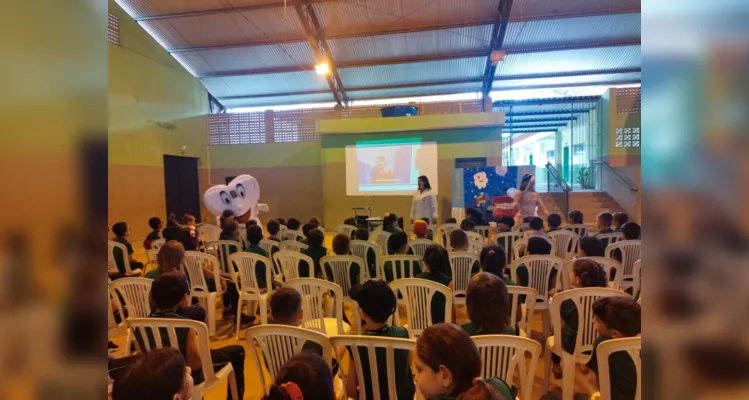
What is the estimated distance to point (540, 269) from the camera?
2.98 metres

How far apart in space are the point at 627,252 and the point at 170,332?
3.42m

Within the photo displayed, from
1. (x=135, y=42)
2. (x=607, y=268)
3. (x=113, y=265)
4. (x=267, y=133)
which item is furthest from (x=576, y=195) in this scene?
(x=135, y=42)

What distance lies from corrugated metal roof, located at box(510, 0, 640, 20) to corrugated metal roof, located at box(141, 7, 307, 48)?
4879 mm

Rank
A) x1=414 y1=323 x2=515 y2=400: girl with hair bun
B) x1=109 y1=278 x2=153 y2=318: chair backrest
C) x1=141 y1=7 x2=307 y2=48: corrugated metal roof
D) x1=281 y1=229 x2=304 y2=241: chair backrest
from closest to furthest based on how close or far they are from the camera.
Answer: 1. x1=414 y1=323 x2=515 y2=400: girl with hair bun
2. x1=109 y1=278 x2=153 y2=318: chair backrest
3. x1=281 y1=229 x2=304 y2=241: chair backrest
4. x1=141 y1=7 x2=307 y2=48: corrugated metal roof

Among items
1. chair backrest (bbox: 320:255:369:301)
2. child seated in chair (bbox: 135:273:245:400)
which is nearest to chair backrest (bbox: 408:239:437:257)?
chair backrest (bbox: 320:255:369:301)

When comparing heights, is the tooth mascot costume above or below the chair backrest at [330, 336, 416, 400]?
above

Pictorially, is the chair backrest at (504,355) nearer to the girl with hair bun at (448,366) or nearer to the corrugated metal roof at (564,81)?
the girl with hair bun at (448,366)

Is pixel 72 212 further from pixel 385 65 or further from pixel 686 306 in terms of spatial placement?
pixel 385 65

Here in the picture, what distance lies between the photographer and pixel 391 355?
1500 mm

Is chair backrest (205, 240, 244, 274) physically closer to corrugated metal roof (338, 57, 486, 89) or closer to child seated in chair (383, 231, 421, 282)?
child seated in chair (383, 231, 421, 282)

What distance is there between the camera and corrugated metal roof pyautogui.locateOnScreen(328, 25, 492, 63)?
365 inches

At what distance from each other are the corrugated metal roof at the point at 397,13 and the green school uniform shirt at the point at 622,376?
831cm

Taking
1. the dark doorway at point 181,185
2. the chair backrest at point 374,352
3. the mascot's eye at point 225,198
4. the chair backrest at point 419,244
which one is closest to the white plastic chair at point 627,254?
the chair backrest at point 419,244

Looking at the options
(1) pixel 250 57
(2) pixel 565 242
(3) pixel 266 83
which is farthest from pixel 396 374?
(3) pixel 266 83
